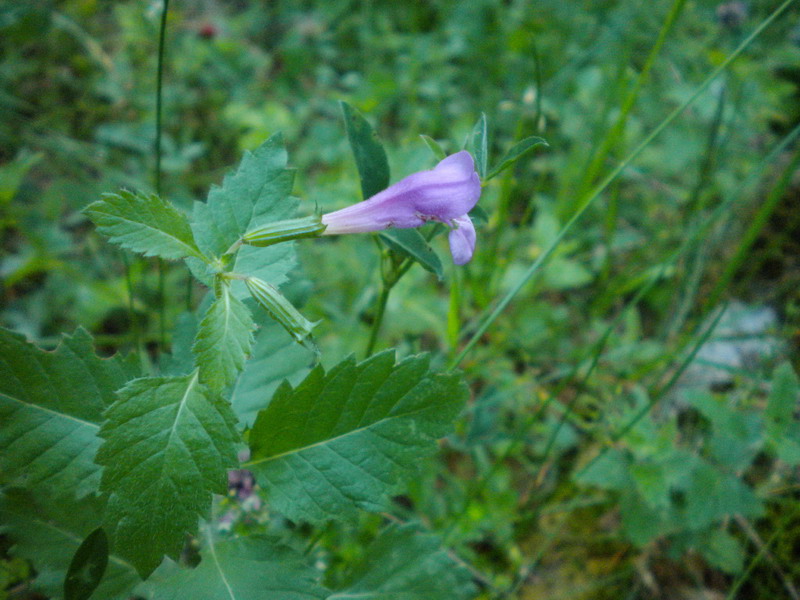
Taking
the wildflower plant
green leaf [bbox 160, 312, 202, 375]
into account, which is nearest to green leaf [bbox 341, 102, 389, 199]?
the wildflower plant

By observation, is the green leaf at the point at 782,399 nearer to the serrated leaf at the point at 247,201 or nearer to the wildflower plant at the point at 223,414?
the wildflower plant at the point at 223,414

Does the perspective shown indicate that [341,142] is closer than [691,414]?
No

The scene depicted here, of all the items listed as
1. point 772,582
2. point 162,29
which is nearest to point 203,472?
point 162,29

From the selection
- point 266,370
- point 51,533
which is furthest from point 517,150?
point 51,533

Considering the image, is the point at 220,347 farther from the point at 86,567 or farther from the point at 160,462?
the point at 86,567

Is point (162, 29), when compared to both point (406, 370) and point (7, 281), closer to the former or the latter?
point (406, 370)

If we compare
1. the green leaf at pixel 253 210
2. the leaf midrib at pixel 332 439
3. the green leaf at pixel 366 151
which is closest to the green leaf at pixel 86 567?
the leaf midrib at pixel 332 439
